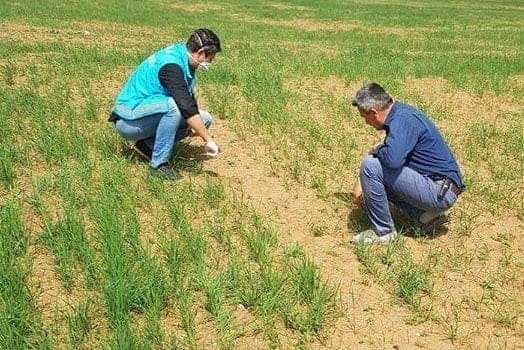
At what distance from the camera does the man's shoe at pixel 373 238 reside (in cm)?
377

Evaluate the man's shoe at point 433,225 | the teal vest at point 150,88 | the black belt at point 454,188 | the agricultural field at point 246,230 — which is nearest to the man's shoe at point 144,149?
the agricultural field at point 246,230

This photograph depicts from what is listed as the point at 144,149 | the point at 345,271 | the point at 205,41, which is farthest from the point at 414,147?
the point at 144,149

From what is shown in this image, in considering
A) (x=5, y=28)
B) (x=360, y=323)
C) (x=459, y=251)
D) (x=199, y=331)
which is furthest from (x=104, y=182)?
(x=5, y=28)

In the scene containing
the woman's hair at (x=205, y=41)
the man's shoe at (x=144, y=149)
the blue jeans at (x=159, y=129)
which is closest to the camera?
the woman's hair at (x=205, y=41)

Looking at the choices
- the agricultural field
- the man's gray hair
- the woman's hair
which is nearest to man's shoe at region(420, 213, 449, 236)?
the agricultural field

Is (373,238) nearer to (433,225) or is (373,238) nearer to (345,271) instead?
(345,271)

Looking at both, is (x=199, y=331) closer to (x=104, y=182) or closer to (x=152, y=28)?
(x=104, y=182)

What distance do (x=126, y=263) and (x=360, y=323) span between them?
1.43 metres

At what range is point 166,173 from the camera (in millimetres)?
4684

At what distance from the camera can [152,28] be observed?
16.0 metres

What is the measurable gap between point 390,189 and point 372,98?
0.73 m

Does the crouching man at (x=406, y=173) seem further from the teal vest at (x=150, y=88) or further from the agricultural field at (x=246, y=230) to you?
the teal vest at (x=150, y=88)

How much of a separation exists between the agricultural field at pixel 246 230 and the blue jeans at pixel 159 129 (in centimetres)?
26

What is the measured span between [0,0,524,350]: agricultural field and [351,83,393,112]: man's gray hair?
1000 millimetres
